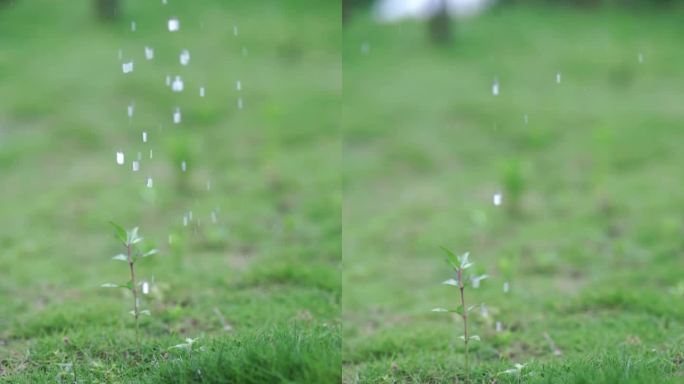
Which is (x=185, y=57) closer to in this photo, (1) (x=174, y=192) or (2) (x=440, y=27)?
(1) (x=174, y=192)

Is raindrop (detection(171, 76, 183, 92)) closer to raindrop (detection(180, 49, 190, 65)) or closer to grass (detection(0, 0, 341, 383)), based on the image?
grass (detection(0, 0, 341, 383))

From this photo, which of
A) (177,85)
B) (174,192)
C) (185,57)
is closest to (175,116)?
(177,85)

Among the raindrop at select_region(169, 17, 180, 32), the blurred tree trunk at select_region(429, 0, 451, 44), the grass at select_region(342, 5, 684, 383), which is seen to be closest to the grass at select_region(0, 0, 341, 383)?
the raindrop at select_region(169, 17, 180, 32)

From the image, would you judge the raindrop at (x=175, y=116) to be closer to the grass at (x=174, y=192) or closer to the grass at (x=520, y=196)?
the grass at (x=174, y=192)

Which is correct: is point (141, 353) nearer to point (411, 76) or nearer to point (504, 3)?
point (411, 76)

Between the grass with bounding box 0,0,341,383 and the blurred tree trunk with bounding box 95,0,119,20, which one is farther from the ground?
the blurred tree trunk with bounding box 95,0,119,20

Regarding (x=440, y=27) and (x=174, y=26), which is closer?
(x=174, y=26)

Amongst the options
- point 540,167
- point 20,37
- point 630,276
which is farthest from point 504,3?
point 630,276
